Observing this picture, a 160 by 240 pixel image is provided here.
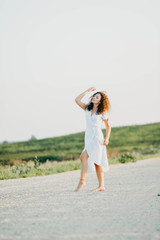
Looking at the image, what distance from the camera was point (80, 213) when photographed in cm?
639

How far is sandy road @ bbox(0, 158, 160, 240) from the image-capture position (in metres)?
5.08

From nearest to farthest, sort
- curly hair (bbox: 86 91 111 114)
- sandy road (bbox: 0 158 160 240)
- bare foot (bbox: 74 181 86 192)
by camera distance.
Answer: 1. sandy road (bbox: 0 158 160 240)
2. curly hair (bbox: 86 91 111 114)
3. bare foot (bbox: 74 181 86 192)

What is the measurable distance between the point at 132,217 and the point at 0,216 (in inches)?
81.3

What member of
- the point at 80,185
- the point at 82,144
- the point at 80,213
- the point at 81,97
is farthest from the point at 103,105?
the point at 82,144

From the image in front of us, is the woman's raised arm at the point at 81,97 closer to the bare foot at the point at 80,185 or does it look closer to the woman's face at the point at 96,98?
the woman's face at the point at 96,98

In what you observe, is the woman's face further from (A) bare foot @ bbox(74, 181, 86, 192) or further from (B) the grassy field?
(B) the grassy field

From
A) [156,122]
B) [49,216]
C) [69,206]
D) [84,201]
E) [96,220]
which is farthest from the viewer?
[156,122]

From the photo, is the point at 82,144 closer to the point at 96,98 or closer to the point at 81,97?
the point at 81,97

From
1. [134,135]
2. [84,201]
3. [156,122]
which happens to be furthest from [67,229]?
[156,122]

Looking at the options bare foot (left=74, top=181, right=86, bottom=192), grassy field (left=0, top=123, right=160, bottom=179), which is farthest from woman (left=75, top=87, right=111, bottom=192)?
grassy field (left=0, top=123, right=160, bottom=179)

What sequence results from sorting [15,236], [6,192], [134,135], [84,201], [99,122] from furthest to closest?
1. [134,135]
2. [6,192]
3. [99,122]
4. [84,201]
5. [15,236]

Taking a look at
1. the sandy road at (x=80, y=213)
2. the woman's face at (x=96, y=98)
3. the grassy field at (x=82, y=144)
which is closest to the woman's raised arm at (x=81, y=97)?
the woman's face at (x=96, y=98)

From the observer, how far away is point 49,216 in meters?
6.21

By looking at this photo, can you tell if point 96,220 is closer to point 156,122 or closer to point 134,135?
point 134,135
